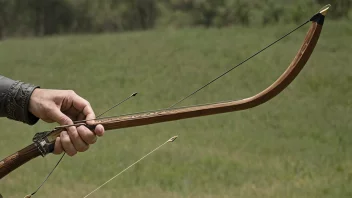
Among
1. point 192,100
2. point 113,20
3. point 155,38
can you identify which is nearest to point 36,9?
point 113,20

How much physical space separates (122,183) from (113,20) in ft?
102

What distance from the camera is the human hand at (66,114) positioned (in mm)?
1895

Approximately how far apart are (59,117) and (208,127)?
550 cm

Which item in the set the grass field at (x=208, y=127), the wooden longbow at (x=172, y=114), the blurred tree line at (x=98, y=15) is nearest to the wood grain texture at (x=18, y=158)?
the wooden longbow at (x=172, y=114)

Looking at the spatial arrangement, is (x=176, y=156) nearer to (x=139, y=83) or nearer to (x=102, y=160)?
(x=102, y=160)

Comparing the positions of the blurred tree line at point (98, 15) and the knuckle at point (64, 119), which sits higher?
the knuckle at point (64, 119)

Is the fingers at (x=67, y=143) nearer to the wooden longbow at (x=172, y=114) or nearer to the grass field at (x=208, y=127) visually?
the wooden longbow at (x=172, y=114)

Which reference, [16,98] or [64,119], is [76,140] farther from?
[16,98]

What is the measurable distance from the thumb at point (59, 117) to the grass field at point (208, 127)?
10.6 feet

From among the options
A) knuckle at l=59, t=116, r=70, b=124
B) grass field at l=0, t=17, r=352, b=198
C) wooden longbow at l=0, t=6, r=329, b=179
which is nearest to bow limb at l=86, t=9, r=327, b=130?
wooden longbow at l=0, t=6, r=329, b=179

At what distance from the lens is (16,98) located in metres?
1.99

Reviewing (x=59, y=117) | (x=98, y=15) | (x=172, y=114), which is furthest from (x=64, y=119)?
(x=98, y=15)

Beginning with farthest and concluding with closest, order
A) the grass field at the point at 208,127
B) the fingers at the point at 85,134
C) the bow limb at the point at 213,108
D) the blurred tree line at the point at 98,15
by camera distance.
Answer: the blurred tree line at the point at 98,15 → the grass field at the point at 208,127 → the bow limb at the point at 213,108 → the fingers at the point at 85,134

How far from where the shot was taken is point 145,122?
6.64 ft
